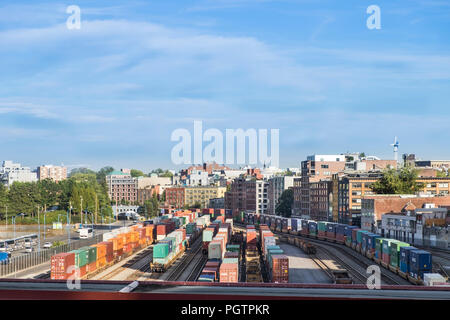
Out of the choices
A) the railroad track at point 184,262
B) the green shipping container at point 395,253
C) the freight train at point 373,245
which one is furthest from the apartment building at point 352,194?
the green shipping container at point 395,253

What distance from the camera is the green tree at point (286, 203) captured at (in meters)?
130

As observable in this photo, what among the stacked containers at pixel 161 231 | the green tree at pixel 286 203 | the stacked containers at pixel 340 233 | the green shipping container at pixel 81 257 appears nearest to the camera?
the green shipping container at pixel 81 257

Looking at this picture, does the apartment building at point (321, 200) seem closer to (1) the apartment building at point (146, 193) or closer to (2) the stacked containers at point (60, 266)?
(2) the stacked containers at point (60, 266)

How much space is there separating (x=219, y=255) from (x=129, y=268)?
9869mm

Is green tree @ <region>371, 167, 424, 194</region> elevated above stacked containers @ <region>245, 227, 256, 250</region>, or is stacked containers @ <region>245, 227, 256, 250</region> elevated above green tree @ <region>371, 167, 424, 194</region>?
green tree @ <region>371, 167, 424, 194</region>

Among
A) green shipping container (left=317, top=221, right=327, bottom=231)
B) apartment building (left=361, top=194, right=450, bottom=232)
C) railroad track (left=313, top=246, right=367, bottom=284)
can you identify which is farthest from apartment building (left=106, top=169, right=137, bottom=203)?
railroad track (left=313, top=246, right=367, bottom=284)

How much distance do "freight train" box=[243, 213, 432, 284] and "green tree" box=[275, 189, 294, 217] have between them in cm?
2742

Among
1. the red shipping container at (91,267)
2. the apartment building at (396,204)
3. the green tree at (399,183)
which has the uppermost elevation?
the green tree at (399,183)

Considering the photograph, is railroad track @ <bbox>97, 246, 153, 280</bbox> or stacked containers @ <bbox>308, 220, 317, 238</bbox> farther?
stacked containers @ <bbox>308, 220, 317, 238</bbox>

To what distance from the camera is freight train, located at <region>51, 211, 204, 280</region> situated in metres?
38.2

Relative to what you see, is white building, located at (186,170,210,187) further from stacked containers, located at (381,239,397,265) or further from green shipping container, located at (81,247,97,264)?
green shipping container, located at (81,247,97,264)

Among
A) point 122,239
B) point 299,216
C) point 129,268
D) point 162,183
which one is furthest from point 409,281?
point 162,183
